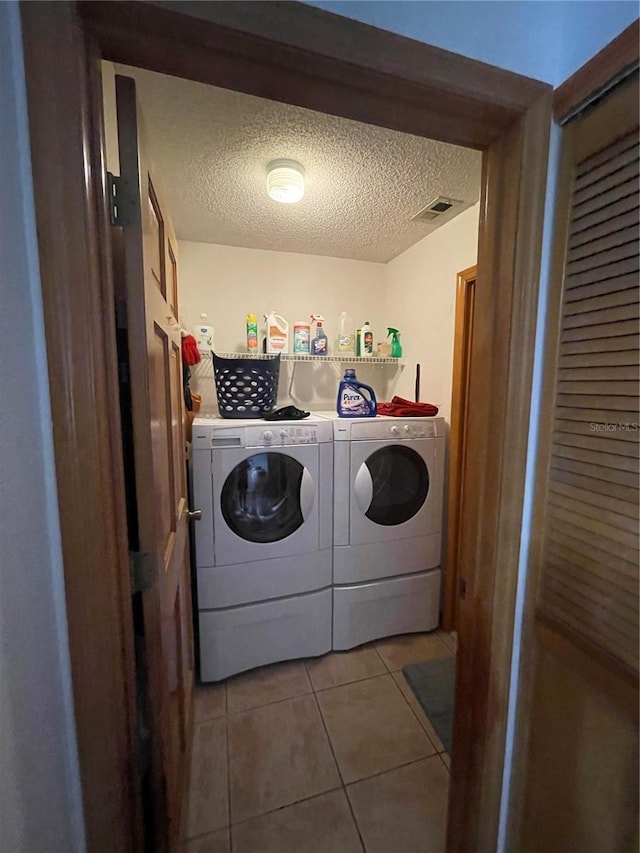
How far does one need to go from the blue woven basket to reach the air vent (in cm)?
107

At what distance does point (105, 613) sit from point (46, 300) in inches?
21.3

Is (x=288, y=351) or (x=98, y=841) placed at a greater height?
(x=288, y=351)

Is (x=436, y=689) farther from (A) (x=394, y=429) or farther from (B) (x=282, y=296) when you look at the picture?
(B) (x=282, y=296)

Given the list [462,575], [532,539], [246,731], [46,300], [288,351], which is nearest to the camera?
[46,300]

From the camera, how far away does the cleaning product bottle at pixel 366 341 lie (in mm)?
2301

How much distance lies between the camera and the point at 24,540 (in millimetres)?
539

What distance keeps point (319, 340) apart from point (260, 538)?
1.21m

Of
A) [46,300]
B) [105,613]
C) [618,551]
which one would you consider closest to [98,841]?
[105,613]

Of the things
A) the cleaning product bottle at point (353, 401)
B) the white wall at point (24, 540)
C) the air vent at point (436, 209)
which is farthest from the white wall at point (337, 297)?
the white wall at point (24, 540)

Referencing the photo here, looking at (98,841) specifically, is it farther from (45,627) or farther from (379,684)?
(379,684)

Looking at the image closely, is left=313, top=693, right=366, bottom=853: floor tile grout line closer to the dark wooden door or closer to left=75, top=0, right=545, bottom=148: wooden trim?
the dark wooden door

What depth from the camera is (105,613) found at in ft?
2.15

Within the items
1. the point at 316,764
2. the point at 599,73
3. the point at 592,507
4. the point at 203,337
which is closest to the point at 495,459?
the point at 592,507

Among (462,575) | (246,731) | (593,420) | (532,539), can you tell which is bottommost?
(246,731)
